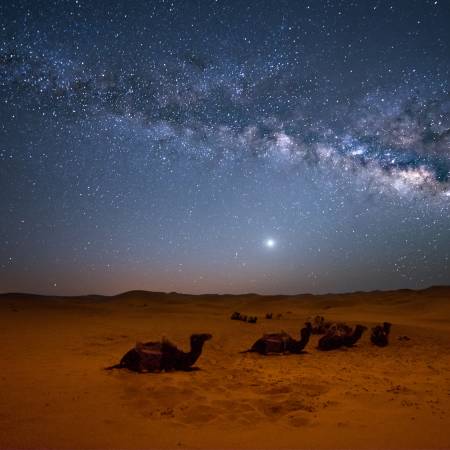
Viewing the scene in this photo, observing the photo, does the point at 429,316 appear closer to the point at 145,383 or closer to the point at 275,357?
the point at 275,357

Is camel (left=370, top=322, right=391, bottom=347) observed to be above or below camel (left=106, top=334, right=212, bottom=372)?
below

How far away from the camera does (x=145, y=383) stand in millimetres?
6465

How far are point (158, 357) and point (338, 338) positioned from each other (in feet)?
18.1

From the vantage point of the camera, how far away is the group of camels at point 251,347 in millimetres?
7363

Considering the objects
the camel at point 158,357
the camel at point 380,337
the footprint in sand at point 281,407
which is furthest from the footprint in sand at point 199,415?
the camel at point 380,337

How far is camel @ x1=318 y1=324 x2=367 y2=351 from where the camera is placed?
35.0 feet

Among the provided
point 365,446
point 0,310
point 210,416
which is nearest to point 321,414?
point 365,446

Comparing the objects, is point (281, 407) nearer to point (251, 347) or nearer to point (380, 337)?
point (251, 347)

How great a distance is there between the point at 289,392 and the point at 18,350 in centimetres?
672

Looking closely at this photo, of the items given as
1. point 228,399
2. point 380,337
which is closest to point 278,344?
point 380,337

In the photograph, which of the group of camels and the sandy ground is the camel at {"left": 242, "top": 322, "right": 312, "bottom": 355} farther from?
the sandy ground

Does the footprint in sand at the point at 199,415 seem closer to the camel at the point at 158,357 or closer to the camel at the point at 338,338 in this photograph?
the camel at the point at 158,357

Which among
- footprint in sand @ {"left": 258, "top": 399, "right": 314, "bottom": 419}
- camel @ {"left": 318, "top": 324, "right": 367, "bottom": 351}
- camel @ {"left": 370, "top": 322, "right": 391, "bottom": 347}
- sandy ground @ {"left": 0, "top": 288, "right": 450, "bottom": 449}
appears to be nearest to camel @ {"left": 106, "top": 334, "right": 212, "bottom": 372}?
sandy ground @ {"left": 0, "top": 288, "right": 450, "bottom": 449}

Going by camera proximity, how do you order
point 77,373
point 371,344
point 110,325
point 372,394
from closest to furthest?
point 372,394, point 77,373, point 371,344, point 110,325
